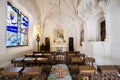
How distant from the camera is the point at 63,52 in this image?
844 centimetres

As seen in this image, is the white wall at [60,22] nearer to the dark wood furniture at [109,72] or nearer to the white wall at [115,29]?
the white wall at [115,29]

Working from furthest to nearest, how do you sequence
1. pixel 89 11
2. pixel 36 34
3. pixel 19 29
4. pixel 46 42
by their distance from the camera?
pixel 46 42 < pixel 36 34 < pixel 89 11 < pixel 19 29

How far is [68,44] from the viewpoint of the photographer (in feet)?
49.4

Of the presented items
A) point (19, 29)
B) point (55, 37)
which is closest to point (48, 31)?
point (55, 37)

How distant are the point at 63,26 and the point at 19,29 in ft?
27.2

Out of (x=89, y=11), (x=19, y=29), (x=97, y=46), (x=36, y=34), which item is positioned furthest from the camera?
(x=36, y=34)

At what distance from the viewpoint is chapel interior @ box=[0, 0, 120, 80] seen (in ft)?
11.8

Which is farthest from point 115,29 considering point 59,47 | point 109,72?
point 59,47

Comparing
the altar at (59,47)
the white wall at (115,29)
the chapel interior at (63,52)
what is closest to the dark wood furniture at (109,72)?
the chapel interior at (63,52)

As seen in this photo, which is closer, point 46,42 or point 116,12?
point 116,12

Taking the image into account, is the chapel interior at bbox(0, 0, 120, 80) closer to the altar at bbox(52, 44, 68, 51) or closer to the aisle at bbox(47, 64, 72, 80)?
the aisle at bbox(47, 64, 72, 80)

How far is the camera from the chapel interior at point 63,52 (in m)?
3.59

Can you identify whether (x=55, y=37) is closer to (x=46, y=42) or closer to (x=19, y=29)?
(x=46, y=42)

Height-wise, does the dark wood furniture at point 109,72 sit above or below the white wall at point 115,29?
below
